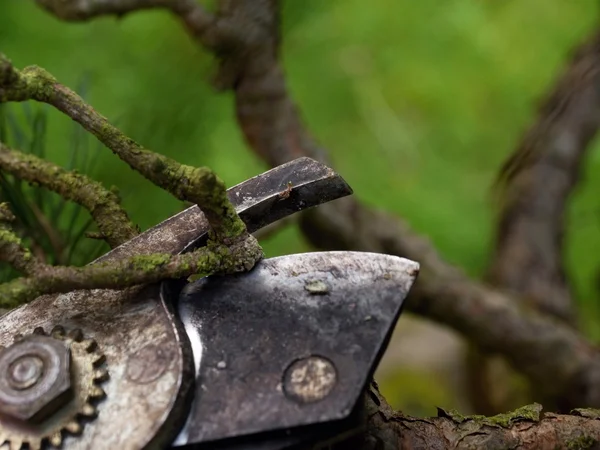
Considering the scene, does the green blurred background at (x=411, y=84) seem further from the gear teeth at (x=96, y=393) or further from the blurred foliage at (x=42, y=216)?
the gear teeth at (x=96, y=393)

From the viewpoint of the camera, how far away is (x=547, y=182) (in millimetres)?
1063

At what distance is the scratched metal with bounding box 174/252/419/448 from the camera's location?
14.8 inches

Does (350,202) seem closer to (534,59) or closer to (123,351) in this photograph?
(123,351)

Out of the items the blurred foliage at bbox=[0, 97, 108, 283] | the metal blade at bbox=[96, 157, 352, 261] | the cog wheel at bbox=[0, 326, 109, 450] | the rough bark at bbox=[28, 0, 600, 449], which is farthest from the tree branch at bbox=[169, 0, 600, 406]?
the cog wheel at bbox=[0, 326, 109, 450]

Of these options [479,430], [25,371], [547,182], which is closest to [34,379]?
[25,371]

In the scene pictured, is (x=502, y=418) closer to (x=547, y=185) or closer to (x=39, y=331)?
(x=39, y=331)

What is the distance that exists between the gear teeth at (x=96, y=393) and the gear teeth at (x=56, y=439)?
0.03 metres

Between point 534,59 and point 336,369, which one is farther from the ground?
point 534,59

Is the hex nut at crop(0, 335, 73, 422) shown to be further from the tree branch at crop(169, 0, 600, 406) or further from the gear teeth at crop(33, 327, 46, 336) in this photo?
the tree branch at crop(169, 0, 600, 406)

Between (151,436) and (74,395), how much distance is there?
2.1 inches

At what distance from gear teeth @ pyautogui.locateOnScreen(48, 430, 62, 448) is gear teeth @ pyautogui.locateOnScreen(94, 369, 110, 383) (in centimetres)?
3

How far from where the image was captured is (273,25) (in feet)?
2.57

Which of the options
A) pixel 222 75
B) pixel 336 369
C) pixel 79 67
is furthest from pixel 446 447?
pixel 79 67

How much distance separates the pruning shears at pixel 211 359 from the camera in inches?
14.9
